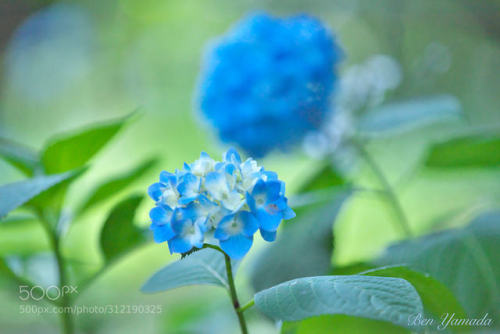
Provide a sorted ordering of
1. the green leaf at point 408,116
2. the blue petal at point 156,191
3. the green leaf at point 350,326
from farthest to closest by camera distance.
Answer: the green leaf at point 408,116 → the green leaf at point 350,326 → the blue petal at point 156,191

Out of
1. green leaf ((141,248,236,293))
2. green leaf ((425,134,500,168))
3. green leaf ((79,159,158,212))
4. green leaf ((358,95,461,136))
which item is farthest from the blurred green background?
green leaf ((141,248,236,293))

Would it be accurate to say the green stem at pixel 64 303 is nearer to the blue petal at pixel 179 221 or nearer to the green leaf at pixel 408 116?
the blue petal at pixel 179 221

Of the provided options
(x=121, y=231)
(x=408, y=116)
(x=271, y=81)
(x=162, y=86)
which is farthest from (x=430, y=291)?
(x=162, y=86)

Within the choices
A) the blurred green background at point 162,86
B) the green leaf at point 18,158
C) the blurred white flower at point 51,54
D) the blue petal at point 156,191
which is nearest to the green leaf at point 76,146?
the green leaf at point 18,158

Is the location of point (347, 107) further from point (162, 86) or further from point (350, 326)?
point (162, 86)

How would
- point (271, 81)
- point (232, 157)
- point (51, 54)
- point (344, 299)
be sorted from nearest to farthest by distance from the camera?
point (344, 299), point (232, 157), point (271, 81), point (51, 54)

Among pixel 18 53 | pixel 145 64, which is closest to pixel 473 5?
pixel 145 64
